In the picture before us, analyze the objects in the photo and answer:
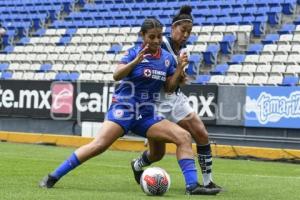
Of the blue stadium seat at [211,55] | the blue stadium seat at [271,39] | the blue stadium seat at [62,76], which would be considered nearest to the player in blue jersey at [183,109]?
the blue stadium seat at [271,39]

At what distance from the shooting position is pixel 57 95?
2119cm

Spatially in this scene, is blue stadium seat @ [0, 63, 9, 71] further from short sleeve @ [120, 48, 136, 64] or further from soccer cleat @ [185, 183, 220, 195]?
soccer cleat @ [185, 183, 220, 195]

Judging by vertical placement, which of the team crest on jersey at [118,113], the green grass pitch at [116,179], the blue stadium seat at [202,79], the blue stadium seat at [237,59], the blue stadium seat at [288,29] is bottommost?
the green grass pitch at [116,179]

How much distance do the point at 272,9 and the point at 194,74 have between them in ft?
11.5

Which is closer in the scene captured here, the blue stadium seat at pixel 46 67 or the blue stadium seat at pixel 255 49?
the blue stadium seat at pixel 255 49

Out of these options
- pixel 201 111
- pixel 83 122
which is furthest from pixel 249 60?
pixel 83 122

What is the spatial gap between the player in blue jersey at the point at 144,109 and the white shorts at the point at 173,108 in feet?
0.90

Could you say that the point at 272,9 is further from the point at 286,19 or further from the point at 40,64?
the point at 40,64

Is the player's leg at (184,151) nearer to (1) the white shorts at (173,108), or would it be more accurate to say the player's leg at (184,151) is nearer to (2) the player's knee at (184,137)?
(2) the player's knee at (184,137)

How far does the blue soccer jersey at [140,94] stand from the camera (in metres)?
9.02

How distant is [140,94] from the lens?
916cm

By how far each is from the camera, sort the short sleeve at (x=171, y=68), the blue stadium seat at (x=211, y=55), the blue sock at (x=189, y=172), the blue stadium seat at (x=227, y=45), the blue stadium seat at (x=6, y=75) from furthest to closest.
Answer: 1. the blue stadium seat at (x=6, y=75)
2. the blue stadium seat at (x=227, y=45)
3. the blue stadium seat at (x=211, y=55)
4. the short sleeve at (x=171, y=68)
5. the blue sock at (x=189, y=172)

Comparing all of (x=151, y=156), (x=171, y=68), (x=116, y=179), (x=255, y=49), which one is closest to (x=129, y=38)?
(x=255, y=49)

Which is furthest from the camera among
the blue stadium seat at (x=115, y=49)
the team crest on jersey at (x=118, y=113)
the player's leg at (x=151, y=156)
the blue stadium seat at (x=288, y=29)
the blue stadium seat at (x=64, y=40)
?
the blue stadium seat at (x=64, y=40)
